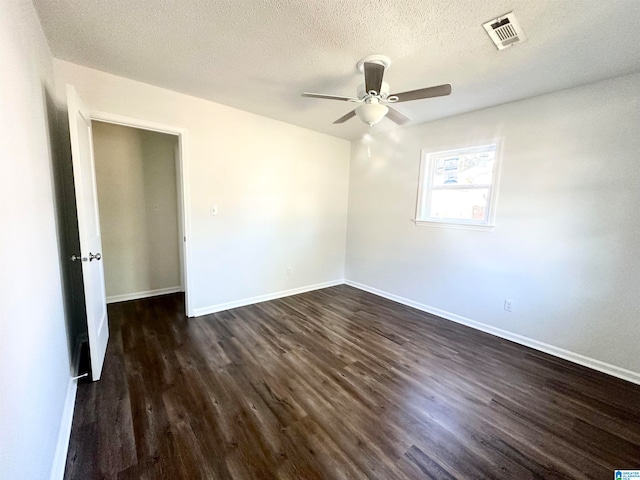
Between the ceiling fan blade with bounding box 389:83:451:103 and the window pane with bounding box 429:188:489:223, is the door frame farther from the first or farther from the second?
the window pane with bounding box 429:188:489:223

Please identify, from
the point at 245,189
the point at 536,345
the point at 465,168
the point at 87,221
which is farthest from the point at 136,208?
the point at 536,345

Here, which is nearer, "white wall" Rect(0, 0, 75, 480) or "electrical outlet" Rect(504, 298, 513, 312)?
"white wall" Rect(0, 0, 75, 480)

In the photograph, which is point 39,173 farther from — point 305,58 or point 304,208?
point 304,208

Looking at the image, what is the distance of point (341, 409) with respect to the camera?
72.3 inches

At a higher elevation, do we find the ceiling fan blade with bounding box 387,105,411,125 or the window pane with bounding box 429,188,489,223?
the ceiling fan blade with bounding box 387,105,411,125

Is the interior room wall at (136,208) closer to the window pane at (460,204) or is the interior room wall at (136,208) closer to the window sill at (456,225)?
the window sill at (456,225)

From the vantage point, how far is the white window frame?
9.59 ft

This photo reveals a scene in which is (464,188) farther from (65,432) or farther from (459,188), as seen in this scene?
(65,432)

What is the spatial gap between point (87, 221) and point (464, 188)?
3.76 metres

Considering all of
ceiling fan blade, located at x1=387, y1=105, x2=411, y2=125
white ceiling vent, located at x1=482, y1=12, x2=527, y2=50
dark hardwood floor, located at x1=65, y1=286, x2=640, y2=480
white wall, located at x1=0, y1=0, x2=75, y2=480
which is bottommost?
dark hardwood floor, located at x1=65, y1=286, x2=640, y2=480

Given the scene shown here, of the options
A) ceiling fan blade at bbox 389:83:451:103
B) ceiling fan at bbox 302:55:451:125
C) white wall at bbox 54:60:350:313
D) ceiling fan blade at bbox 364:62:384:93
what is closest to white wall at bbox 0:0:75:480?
white wall at bbox 54:60:350:313

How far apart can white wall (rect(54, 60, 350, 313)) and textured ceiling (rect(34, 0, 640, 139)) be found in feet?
0.83

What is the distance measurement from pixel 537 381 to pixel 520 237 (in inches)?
53.7

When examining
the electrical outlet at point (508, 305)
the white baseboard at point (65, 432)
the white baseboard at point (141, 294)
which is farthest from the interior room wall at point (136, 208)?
the electrical outlet at point (508, 305)
